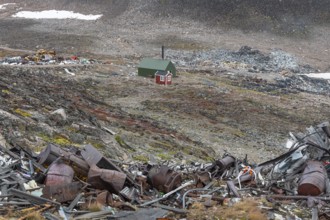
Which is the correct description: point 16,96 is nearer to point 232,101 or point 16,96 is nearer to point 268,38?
point 232,101

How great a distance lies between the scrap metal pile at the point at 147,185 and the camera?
7688 mm

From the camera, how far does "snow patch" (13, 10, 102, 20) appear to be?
2583 inches

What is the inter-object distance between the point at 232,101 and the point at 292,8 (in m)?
39.6

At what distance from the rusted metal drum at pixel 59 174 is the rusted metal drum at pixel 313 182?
4839 millimetres

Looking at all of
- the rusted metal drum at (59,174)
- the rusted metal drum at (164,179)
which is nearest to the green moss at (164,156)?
the rusted metal drum at (164,179)

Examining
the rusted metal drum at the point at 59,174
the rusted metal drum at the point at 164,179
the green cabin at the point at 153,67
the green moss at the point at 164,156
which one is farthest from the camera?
the green cabin at the point at 153,67

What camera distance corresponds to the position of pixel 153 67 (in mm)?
32625

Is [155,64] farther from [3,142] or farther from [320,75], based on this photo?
[3,142]

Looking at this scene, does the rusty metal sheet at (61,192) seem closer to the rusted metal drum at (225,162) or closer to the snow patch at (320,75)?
the rusted metal drum at (225,162)

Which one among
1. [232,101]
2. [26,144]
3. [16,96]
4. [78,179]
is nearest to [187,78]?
[232,101]

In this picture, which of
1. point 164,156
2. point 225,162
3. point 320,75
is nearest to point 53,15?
point 320,75

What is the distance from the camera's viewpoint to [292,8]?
202ft

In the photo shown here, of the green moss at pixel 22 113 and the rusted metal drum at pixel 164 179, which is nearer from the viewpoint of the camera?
the rusted metal drum at pixel 164 179

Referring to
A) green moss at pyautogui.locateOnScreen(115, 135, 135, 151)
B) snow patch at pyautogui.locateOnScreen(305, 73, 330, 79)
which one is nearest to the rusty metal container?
green moss at pyautogui.locateOnScreen(115, 135, 135, 151)
